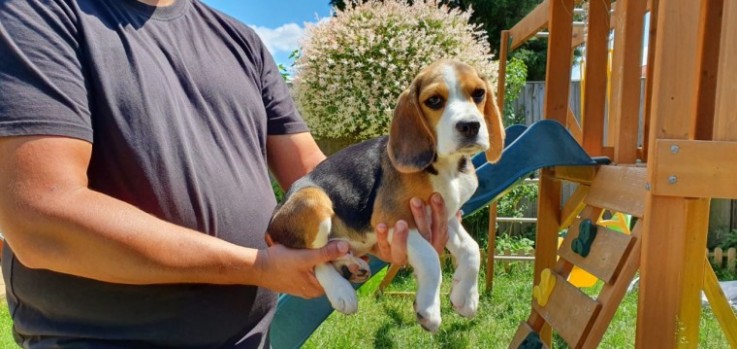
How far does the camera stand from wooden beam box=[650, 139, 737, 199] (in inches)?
81.0

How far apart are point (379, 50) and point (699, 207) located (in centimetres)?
282

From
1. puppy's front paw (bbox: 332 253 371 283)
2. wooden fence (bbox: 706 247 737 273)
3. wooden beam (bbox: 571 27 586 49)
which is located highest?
wooden beam (bbox: 571 27 586 49)

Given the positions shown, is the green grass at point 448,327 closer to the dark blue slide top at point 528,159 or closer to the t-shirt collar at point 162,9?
the dark blue slide top at point 528,159

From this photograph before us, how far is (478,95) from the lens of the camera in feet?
5.98

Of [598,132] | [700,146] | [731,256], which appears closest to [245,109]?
[700,146]

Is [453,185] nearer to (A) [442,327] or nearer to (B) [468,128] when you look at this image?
(B) [468,128]

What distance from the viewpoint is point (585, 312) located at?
2820mm

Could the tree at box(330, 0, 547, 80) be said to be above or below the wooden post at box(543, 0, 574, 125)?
above

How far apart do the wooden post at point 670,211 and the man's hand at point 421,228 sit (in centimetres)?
82

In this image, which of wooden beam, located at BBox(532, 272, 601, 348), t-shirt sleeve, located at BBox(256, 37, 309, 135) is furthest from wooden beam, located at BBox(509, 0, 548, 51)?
t-shirt sleeve, located at BBox(256, 37, 309, 135)

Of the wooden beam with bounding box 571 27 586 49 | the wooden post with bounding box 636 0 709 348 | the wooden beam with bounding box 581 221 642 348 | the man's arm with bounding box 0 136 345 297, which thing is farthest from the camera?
the wooden beam with bounding box 571 27 586 49

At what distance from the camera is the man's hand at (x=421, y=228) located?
1797 mm

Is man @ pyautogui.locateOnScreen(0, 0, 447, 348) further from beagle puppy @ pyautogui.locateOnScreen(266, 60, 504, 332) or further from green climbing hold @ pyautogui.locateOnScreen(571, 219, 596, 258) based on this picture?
green climbing hold @ pyautogui.locateOnScreen(571, 219, 596, 258)

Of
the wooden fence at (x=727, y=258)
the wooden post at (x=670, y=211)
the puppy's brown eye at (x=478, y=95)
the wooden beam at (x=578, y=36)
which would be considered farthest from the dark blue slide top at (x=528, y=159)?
the wooden fence at (x=727, y=258)
